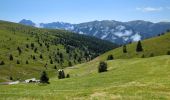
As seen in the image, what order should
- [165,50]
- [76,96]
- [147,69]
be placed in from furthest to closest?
1. [165,50]
2. [147,69]
3. [76,96]

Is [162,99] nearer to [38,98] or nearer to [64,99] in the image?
[64,99]

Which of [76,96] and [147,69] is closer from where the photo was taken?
[76,96]

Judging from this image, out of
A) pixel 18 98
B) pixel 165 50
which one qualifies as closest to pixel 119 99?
pixel 18 98

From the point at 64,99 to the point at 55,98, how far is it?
3.83 feet

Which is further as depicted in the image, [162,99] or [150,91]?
[150,91]

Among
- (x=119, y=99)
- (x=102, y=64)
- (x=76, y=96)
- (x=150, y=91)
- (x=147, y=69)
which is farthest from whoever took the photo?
(x=102, y=64)

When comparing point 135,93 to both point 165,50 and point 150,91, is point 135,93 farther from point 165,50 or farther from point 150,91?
point 165,50

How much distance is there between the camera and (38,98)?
34.7 m

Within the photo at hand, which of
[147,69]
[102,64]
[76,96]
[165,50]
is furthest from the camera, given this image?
[165,50]

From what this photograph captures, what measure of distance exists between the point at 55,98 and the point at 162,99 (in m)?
10.6

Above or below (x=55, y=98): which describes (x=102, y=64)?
below

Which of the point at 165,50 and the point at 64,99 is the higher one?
the point at 64,99

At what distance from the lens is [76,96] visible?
36312 millimetres

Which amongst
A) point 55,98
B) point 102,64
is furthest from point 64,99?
point 102,64
